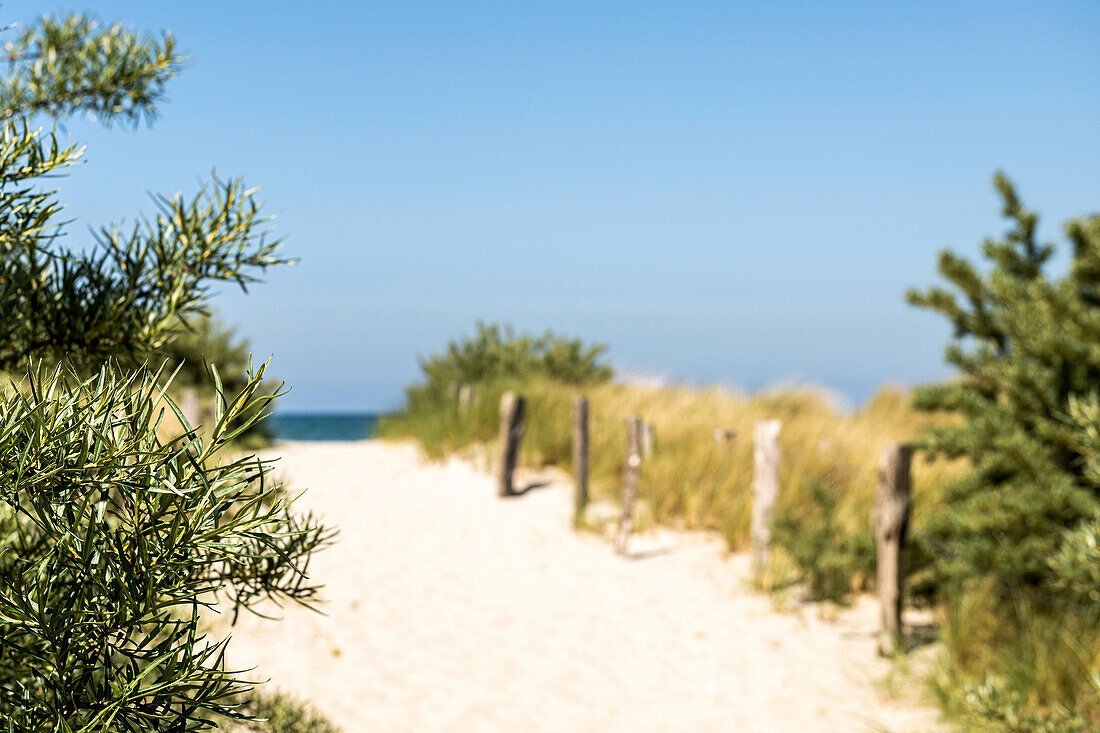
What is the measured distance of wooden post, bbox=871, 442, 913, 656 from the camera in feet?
20.7

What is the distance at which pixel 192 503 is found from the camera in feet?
3.68

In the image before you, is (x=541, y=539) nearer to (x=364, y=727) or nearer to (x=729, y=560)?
(x=729, y=560)

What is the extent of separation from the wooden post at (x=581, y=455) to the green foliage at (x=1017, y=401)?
4404 mm

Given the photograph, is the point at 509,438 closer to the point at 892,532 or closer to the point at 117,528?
the point at 892,532

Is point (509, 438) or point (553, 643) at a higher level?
point (509, 438)

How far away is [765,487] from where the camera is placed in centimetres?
825

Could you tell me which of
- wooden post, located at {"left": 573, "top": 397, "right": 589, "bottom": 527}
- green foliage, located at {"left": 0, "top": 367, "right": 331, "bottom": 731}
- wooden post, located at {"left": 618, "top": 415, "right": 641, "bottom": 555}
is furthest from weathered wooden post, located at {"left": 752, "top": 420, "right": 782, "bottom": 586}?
green foliage, located at {"left": 0, "top": 367, "right": 331, "bottom": 731}

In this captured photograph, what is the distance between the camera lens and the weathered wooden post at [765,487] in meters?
8.17

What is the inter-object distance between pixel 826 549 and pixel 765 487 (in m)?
1.08

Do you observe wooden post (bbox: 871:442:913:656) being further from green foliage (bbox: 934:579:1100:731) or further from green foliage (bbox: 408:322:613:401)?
green foliage (bbox: 408:322:613:401)

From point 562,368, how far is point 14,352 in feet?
49.7

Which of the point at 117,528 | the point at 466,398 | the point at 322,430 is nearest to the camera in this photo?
the point at 117,528

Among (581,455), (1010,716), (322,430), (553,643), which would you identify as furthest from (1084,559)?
(322,430)

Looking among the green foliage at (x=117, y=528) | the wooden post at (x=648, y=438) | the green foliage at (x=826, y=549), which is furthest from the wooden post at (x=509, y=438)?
the green foliage at (x=117, y=528)
